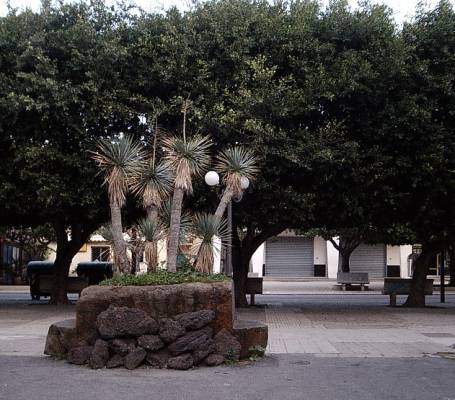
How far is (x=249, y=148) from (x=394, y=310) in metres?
7.85

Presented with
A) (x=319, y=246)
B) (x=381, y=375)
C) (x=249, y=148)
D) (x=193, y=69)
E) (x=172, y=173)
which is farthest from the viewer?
(x=319, y=246)

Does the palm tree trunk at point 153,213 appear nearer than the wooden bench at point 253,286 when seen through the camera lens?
Yes

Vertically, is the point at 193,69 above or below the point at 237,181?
above

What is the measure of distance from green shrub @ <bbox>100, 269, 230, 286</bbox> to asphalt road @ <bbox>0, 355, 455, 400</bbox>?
1465mm

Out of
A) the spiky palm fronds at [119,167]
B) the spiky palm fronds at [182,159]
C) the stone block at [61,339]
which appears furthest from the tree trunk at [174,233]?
the stone block at [61,339]

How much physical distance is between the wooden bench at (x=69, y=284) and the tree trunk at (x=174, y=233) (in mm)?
12863

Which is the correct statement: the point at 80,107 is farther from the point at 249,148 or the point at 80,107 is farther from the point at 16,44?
the point at 249,148

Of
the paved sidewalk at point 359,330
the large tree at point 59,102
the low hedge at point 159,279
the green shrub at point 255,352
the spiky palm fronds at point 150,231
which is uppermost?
the large tree at point 59,102

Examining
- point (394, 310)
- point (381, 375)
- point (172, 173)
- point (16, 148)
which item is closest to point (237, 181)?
point (172, 173)

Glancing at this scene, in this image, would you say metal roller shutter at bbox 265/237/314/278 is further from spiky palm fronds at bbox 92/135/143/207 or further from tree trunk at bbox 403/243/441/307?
spiky palm fronds at bbox 92/135/143/207

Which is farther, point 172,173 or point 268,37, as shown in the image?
point 268,37

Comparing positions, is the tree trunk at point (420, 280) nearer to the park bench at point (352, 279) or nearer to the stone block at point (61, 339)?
the stone block at point (61, 339)

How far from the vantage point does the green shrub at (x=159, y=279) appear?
10086 mm

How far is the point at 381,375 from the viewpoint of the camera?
347 inches
